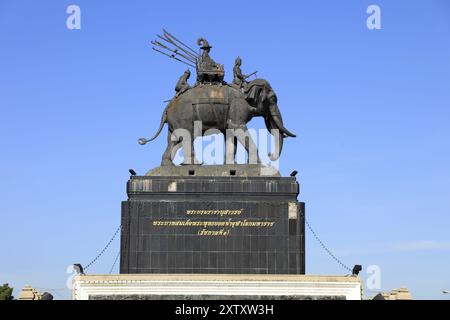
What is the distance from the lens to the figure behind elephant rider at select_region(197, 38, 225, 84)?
42.6 m

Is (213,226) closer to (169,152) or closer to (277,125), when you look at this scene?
(169,152)

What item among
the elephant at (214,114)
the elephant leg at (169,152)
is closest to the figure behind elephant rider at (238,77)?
the elephant at (214,114)

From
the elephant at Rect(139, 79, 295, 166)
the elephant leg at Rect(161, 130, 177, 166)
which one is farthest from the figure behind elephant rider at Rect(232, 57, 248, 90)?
the elephant leg at Rect(161, 130, 177, 166)

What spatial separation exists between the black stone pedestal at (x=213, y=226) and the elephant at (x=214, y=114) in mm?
1784

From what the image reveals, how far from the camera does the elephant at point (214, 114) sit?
1630 inches

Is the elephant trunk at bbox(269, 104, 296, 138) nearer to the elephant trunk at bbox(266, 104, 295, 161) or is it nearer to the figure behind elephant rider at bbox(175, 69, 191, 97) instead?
the elephant trunk at bbox(266, 104, 295, 161)

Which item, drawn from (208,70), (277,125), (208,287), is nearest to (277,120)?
(277,125)

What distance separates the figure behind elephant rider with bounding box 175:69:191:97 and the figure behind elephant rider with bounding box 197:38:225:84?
1.69 feet
